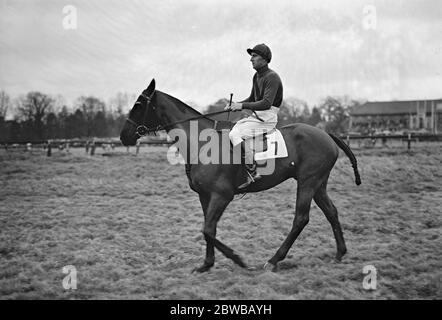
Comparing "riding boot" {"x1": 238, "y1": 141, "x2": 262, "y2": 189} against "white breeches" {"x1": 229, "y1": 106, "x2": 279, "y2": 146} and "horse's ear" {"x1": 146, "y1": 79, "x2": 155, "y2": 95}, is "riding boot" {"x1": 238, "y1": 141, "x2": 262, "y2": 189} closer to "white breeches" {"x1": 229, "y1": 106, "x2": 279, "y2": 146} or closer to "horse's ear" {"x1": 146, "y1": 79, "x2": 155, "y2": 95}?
"white breeches" {"x1": 229, "y1": 106, "x2": 279, "y2": 146}

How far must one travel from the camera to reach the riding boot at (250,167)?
6062 mm

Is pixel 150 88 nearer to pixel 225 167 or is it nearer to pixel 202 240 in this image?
pixel 225 167

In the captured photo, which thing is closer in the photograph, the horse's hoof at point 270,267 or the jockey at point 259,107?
the horse's hoof at point 270,267

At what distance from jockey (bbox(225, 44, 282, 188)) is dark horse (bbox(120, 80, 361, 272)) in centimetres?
27

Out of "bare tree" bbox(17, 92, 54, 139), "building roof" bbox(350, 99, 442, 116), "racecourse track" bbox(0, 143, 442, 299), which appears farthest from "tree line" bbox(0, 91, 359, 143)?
"building roof" bbox(350, 99, 442, 116)

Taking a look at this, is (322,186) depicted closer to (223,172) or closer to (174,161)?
(223,172)

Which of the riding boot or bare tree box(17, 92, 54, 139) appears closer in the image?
the riding boot

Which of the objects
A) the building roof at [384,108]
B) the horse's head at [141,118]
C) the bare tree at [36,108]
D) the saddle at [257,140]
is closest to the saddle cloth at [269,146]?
the saddle at [257,140]

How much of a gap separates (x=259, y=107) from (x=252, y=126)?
363mm

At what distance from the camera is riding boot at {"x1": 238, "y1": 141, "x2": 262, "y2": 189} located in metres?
6.06

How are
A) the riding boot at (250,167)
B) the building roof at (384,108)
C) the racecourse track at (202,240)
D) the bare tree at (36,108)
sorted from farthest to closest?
the building roof at (384,108), the bare tree at (36,108), the riding boot at (250,167), the racecourse track at (202,240)

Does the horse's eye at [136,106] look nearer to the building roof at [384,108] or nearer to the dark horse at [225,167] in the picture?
the dark horse at [225,167]

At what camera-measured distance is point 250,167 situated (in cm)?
612

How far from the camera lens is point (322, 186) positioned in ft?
21.9
